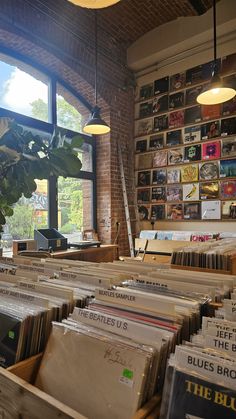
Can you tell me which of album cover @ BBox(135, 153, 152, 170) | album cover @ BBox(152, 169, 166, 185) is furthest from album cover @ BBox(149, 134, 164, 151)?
album cover @ BBox(152, 169, 166, 185)

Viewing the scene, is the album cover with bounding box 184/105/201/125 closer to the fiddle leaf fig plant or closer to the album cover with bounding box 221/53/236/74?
the album cover with bounding box 221/53/236/74

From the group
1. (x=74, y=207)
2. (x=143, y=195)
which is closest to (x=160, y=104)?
(x=143, y=195)

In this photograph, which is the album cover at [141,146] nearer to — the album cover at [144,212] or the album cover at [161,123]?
the album cover at [161,123]

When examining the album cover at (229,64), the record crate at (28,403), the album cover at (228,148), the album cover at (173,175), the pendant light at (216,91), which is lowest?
the record crate at (28,403)

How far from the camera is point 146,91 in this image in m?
4.79

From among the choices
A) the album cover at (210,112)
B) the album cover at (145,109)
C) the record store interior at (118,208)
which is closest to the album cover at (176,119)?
the record store interior at (118,208)

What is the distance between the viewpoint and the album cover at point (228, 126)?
12.7ft

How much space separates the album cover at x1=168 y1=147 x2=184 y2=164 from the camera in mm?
4355

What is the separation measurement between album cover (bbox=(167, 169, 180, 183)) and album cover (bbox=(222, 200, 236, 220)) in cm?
80

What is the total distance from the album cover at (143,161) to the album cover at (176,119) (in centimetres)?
59

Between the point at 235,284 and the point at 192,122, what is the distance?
3.61 metres

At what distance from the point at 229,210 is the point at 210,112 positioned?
1.42 meters

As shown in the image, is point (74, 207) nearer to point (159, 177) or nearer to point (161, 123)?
point (159, 177)

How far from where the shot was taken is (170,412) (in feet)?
1.69
